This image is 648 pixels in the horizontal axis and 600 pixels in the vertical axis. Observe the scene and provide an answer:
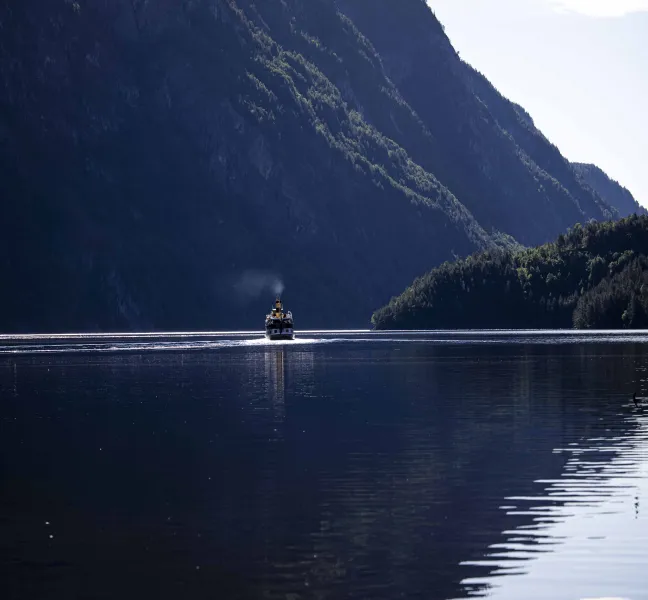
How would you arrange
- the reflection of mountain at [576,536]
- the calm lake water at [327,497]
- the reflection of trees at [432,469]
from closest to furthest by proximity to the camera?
A: the reflection of mountain at [576,536], the calm lake water at [327,497], the reflection of trees at [432,469]

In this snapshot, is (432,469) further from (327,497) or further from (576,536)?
(576,536)

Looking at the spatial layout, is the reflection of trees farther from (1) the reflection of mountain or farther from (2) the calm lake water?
(1) the reflection of mountain

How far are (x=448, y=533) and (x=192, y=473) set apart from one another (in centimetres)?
1634

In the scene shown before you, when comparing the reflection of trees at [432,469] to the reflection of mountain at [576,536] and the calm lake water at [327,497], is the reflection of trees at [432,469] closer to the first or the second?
the calm lake water at [327,497]

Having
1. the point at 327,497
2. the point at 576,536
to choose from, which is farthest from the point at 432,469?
the point at 576,536

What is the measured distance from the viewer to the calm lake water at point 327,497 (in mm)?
35656

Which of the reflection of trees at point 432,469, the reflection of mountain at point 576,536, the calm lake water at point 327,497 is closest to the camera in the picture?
the reflection of mountain at point 576,536

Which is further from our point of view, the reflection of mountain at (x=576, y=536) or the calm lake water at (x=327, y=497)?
the calm lake water at (x=327, y=497)

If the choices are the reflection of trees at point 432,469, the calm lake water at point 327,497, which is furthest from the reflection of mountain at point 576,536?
the reflection of trees at point 432,469

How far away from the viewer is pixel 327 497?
48344 millimetres

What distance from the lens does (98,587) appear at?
115 ft

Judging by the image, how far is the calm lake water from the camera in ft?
117

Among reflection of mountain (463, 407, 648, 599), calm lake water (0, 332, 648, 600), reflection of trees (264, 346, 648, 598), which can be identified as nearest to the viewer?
reflection of mountain (463, 407, 648, 599)

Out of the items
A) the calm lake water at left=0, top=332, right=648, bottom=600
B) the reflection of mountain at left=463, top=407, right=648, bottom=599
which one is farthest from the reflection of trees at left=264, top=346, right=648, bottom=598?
the reflection of mountain at left=463, top=407, right=648, bottom=599
